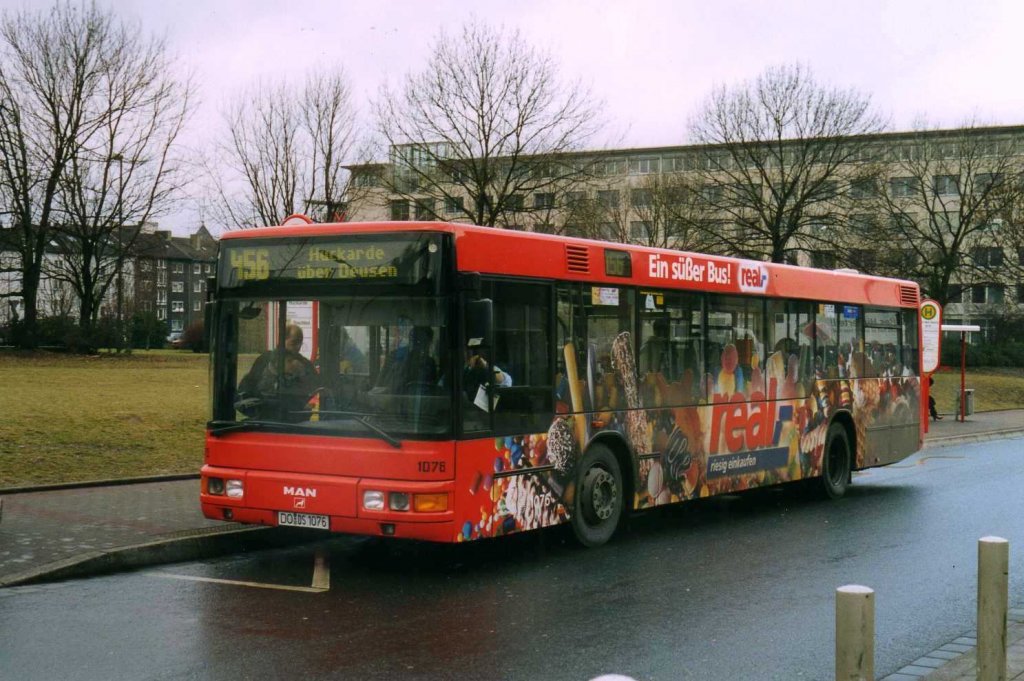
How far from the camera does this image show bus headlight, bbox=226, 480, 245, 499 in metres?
9.63

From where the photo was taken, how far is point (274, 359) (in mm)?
9570

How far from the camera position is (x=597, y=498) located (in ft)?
35.3

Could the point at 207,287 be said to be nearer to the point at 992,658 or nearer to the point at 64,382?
the point at 992,658

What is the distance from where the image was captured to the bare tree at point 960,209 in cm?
5370

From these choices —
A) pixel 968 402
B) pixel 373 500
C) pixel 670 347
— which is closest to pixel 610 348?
pixel 670 347

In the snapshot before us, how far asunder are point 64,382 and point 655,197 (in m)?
32.5

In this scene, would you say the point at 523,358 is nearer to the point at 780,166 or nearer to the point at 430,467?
the point at 430,467

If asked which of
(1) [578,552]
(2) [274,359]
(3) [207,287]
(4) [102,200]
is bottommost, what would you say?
(1) [578,552]

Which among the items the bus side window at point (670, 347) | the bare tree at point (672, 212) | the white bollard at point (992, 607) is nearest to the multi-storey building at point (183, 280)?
the bare tree at point (672, 212)

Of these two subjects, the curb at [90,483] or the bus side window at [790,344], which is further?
the bus side window at [790,344]

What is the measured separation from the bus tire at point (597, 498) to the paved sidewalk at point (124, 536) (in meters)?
2.72

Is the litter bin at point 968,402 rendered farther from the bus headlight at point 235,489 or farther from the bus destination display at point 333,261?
the bus headlight at point 235,489

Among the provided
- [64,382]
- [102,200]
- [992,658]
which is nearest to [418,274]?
[992,658]

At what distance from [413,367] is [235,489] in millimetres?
1895
